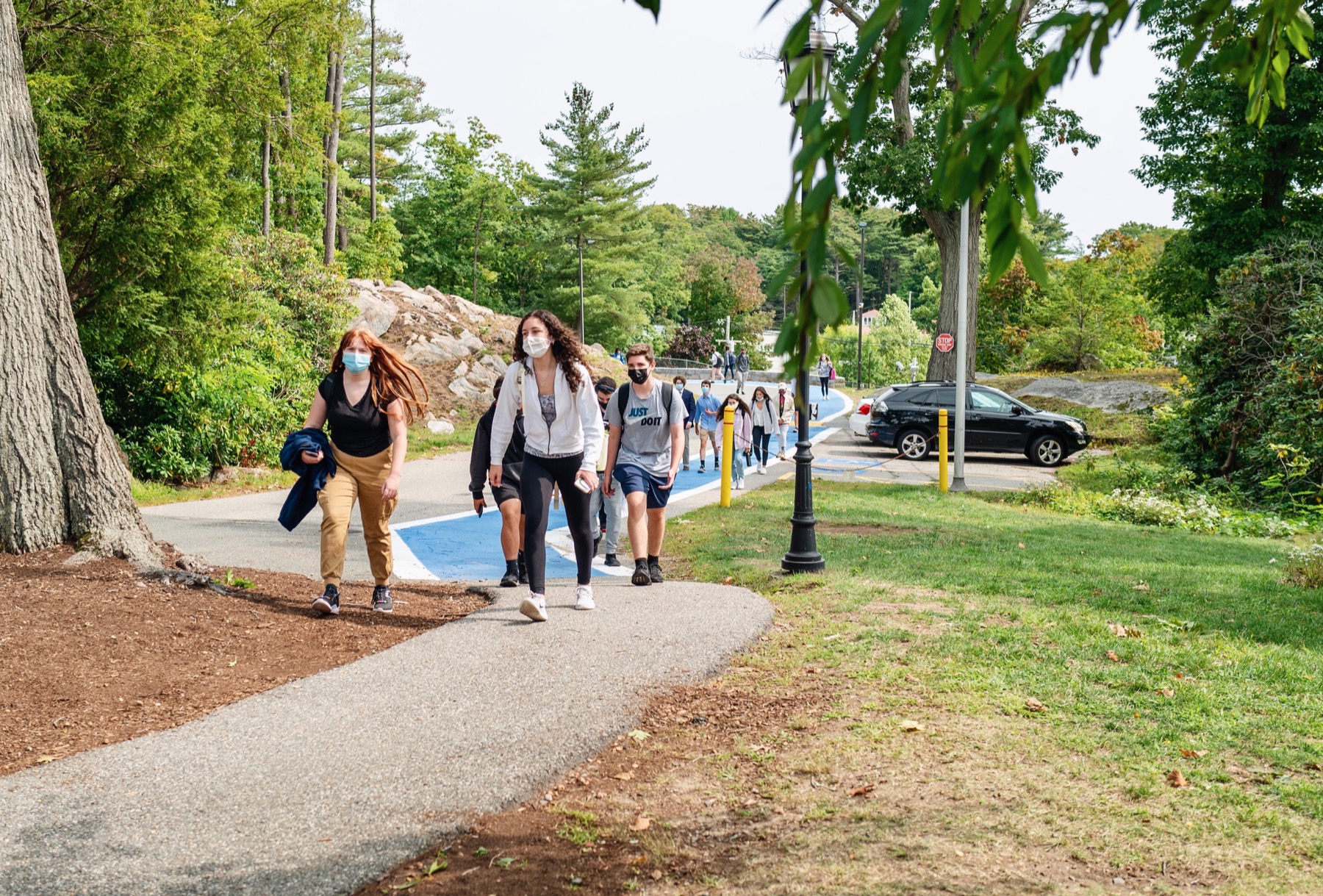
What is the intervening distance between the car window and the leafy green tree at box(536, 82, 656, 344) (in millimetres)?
40929

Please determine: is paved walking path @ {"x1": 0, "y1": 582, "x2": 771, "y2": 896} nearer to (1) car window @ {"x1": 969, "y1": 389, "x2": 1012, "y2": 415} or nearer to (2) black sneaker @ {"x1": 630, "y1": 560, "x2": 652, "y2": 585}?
(2) black sneaker @ {"x1": 630, "y1": 560, "x2": 652, "y2": 585}

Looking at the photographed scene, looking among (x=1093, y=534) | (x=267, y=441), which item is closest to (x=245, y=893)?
(x=1093, y=534)

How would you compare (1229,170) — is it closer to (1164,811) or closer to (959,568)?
(959,568)

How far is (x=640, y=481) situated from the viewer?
26.9 ft

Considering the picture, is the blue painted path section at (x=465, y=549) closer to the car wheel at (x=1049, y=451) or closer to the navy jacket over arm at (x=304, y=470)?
the navy jacket over arm at (x=304, y=470)

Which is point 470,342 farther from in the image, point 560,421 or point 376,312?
point 560,421

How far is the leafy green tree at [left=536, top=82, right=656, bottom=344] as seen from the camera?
2493 inches

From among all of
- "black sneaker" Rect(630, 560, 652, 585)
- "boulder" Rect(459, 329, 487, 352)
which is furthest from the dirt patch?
"boulder" Rect(459, 329, 487, 352)

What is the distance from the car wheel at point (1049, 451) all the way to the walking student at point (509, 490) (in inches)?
666

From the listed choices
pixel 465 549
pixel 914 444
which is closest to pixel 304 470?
pixel 465 549

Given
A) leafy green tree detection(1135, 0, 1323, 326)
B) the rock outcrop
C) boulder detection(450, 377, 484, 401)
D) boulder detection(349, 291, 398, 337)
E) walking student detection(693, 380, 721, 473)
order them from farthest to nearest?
boulder detection(349, 291, 398, 337), the rock outcrop, boulder detection(450, 377, 484, 401), leafy green tree detection(1135, 0, 1323, 326), walking student detection(693, 380, 721, 473)

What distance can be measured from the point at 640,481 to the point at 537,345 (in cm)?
176

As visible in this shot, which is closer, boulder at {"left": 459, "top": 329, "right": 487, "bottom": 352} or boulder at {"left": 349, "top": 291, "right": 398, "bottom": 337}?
boulder at {"left": 349, "top": 291, "right": 398, "bottom": 337}

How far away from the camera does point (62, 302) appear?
280 inches
